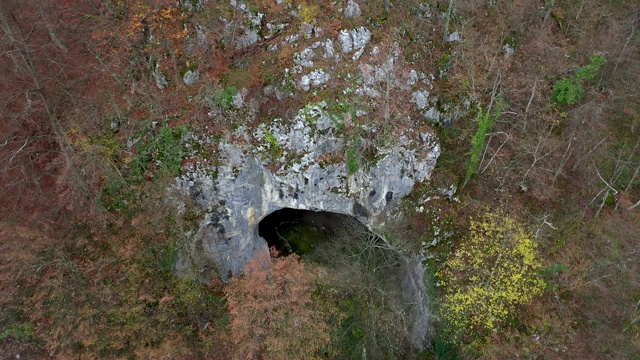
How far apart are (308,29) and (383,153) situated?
22.6 feet

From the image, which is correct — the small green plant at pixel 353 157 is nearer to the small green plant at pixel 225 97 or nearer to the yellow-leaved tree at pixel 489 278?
the small green plant at pixel 225 97

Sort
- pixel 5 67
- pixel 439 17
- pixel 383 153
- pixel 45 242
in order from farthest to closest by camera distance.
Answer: pixel 439 17 → pixel 383 153 → pixel 5 67 → pixel 45 242

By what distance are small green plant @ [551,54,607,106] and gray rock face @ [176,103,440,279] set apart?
6694mm

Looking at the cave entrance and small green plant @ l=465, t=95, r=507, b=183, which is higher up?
small green plant @ l=465, t=95, r=507, b=183

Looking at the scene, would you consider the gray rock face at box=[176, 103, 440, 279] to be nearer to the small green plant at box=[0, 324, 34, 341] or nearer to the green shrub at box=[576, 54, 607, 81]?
the small green plant at box=[0, 324, 34, 341]

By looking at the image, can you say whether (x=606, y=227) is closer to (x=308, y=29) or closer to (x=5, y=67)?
(x=308, y=29)

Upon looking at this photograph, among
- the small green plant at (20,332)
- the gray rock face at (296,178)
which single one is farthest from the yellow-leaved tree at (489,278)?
the small green plant at (20,332)

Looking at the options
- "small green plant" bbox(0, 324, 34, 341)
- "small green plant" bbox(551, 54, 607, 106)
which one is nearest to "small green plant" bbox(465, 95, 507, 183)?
"small green plant" bbox(551, 54, 607, 106)

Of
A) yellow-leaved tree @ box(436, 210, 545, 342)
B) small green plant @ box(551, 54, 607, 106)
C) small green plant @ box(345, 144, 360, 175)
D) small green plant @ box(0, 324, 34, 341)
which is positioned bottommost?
small green plant @ box(0, 324, 34, 341)

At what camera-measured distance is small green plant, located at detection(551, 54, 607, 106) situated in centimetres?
1881

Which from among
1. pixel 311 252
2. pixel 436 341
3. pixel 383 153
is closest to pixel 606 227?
pixel 436 341

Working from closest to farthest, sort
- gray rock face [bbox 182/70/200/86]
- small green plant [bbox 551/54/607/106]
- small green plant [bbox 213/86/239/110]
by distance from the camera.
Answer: small green plant [bbox 213/86/239/110], gray rock face [bbox 182/70/200/86], small green plant [bbox 551/54/607/106]

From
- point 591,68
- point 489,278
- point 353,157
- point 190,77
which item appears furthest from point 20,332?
point 591,68

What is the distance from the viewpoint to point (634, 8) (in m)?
22.5
